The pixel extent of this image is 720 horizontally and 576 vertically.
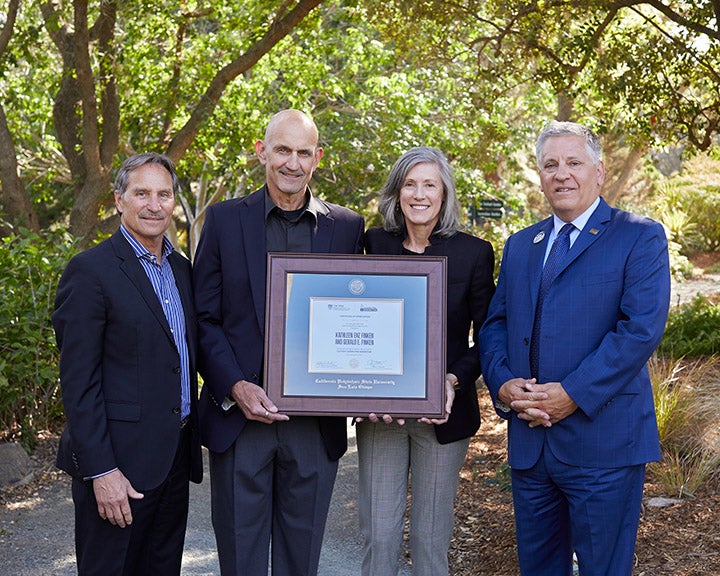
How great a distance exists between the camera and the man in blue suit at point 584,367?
12.3 feet

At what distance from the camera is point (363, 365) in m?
3.92

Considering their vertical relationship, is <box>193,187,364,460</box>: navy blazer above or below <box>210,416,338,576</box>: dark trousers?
above

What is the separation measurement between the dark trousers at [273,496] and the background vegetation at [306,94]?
3.42 metres

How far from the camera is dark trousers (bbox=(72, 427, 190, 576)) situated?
3.71 meters

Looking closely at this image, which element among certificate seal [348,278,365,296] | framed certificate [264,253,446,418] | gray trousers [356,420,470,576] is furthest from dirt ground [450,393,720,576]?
certificate seal [348,278,365,296]

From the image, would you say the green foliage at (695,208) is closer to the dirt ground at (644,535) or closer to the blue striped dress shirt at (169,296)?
the dirt ground at (644,535)

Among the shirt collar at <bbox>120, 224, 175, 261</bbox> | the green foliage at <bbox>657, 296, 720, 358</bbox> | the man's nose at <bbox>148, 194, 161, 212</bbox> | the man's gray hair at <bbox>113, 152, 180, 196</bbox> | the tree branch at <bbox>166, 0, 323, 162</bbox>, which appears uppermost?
the tree branch at <bbox>166, 0, 323, 162</bbox>

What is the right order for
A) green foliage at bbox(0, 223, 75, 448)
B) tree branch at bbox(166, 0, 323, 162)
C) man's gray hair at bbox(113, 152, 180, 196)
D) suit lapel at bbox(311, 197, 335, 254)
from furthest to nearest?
tree branch at bbox(166, 0, 323, 162)
green foliage at bbox(0, 223, 75, 448)
suit lapel at bbox(311, 197, 335, 254)
man's gray hair at bbox(113, 152, 180, 196)

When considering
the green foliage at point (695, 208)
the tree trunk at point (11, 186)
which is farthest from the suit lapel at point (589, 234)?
the green foliage at point (695, 208)

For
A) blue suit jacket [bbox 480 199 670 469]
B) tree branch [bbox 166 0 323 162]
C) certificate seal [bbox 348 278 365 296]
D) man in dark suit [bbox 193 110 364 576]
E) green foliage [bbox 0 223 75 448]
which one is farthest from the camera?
tree branch [bbox 166 0 323 162]

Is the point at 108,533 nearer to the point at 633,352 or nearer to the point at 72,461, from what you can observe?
the point at 72,461

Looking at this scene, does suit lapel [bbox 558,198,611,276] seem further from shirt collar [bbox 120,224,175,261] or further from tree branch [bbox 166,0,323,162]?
tree branch [bbox 166,0,323,162]

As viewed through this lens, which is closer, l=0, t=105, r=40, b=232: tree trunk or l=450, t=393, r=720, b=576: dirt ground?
l=450, t=393, r=720, b=576: dirt ground

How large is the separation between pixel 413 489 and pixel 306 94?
11.3 metres
